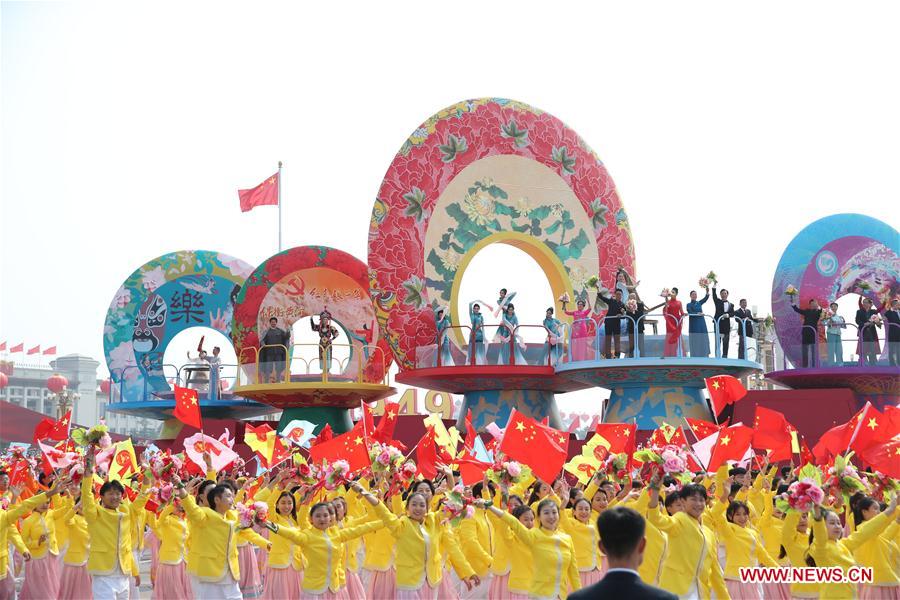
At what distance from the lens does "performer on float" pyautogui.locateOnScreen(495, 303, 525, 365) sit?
2536cm

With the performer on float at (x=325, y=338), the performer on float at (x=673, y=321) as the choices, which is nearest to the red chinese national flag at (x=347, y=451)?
the performer on float at (x=673, y=321)

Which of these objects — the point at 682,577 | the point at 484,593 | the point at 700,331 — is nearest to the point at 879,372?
the point at 700,331

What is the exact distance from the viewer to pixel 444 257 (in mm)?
27312

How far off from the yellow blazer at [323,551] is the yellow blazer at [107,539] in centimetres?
214

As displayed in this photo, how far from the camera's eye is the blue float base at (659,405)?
24422 millimetres

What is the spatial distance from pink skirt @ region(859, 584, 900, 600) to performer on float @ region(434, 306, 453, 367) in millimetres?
15134

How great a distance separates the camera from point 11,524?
13109mm

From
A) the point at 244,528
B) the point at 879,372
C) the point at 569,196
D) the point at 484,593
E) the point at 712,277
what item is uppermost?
the point at 569,196

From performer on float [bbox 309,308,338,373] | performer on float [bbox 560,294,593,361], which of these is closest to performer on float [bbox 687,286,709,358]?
performer on float [bbox 560,294,593,361]

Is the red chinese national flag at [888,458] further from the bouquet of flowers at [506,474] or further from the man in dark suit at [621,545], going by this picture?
the man in dark suit at [621,545]

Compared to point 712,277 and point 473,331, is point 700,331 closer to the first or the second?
point 712,277

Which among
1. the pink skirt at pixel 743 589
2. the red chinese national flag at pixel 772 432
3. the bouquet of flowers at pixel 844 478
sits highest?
the red chinese national flag at pixel 772 432

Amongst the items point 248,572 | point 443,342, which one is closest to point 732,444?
point 248,572

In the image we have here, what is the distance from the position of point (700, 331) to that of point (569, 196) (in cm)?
608
